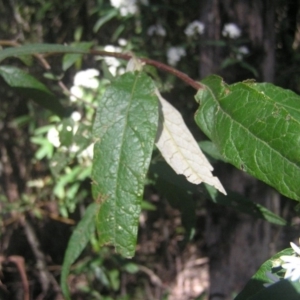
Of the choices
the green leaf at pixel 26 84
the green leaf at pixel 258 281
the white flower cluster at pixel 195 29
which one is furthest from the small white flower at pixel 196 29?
the green leaf at pixel 258 281

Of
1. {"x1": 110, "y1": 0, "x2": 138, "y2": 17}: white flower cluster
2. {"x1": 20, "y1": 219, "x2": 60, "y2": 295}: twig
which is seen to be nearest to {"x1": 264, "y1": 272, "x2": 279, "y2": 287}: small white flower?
{"x1": 110, "y1": 0, "x2": 138, "y2": 17}: white flower cluster

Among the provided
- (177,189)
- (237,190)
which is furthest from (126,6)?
(177,189)

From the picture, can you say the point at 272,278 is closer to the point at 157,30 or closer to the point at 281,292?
the point at 281,292

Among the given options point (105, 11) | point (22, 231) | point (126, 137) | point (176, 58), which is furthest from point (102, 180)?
point (22, 231)

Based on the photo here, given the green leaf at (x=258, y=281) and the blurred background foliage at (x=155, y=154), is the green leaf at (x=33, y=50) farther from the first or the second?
the green leaf at (x=258, y=281)

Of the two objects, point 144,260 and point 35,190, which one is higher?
point 35,190

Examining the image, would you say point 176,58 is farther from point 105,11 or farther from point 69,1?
point 69,1

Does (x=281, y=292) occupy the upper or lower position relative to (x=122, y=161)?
lower
